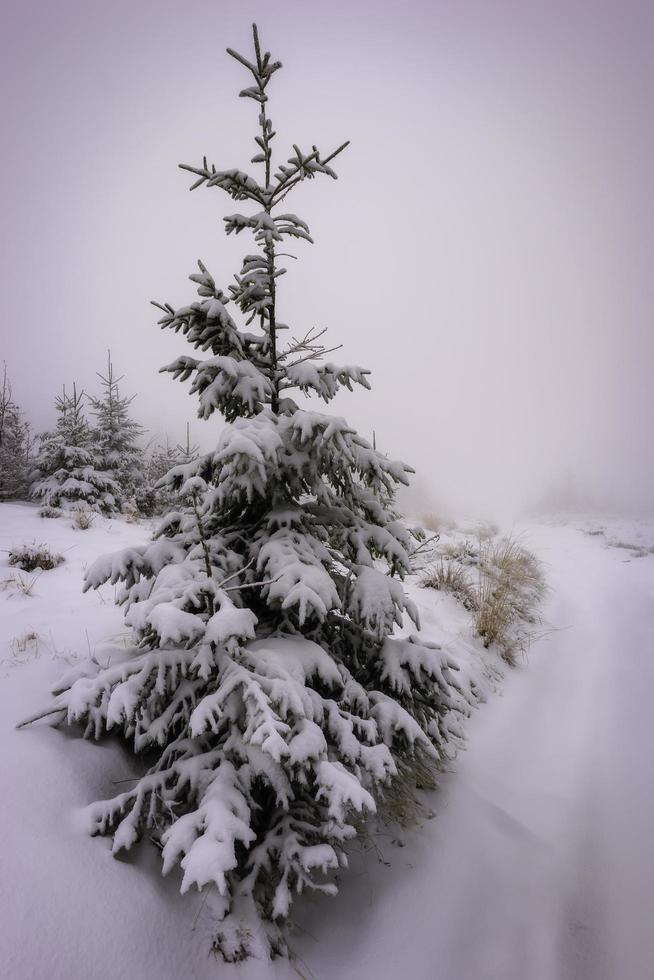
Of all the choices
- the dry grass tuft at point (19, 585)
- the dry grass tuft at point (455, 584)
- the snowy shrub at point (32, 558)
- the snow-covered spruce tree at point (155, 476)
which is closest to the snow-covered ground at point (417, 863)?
the dry grass tuft at point (19, 585)

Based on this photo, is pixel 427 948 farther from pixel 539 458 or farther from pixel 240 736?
pixel 539 458

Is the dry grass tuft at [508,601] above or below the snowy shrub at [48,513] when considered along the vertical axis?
below

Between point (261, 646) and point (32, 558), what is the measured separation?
15.2 ft

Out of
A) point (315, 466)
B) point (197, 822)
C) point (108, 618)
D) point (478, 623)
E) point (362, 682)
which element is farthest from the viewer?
point (478, 623)

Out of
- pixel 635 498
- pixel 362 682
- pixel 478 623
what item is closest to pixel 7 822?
pixel 362 682

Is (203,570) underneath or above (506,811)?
above

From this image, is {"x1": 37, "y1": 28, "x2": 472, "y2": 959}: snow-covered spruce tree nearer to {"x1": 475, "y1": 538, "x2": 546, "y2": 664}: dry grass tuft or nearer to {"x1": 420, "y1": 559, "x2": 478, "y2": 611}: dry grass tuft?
{"x1": 475, "y1": 538, "x2": 546, "y2": 664}: dry grass tuft

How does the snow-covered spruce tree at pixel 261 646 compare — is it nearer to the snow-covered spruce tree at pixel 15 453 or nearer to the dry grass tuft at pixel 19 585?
the dry grass tuft at pixel 19 585

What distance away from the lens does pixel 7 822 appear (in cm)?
195

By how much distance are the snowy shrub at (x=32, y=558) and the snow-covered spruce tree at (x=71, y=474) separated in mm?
5261

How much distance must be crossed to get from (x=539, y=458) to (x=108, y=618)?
60.9 m

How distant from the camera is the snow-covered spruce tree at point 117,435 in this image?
47.1ft

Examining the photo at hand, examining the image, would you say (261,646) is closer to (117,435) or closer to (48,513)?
(48,513)

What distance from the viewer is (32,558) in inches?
221
